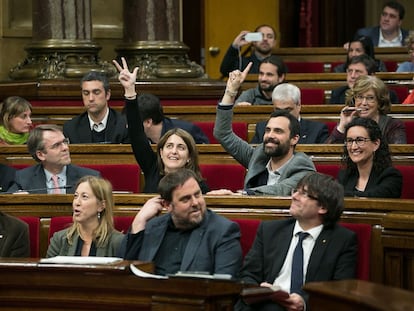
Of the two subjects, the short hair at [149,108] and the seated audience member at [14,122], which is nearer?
the short hair at [149,108]

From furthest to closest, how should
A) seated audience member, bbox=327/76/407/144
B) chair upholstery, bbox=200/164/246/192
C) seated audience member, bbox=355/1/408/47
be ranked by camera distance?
seated audience member, bbox=355/1/408/47 < seated audience member, bbox=327/76/407/144 < chair upholstery, bbox=200/164/246/192

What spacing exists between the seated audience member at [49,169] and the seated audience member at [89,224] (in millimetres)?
1004

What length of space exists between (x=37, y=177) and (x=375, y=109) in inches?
69.1

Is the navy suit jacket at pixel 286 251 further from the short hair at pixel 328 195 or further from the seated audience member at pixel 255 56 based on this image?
the seated audience member at pixel 255 56

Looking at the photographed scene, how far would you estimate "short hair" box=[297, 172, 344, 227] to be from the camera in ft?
16.3

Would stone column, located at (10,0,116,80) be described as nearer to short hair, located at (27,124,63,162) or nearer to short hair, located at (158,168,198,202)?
short hair, located at (27,124,63,162)

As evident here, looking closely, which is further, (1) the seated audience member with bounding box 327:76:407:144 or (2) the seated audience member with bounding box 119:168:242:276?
(1) the seated audience member with bounding box 327:76:407:144

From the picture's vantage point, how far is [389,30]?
10961mm

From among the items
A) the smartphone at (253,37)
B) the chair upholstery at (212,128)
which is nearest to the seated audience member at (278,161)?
the chair upholstery at (212,128)

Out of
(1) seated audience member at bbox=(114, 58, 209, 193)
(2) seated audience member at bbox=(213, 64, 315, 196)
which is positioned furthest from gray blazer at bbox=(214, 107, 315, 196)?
(1) seated audience member at bbox=(114, 58, 209, 193)

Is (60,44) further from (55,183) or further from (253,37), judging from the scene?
(55,183)

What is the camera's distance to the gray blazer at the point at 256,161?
5.92 m

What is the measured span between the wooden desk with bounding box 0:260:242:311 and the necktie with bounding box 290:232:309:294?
64 cm

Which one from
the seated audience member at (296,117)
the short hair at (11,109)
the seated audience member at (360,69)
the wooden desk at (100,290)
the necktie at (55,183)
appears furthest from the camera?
the seated audience member at (360,69)
